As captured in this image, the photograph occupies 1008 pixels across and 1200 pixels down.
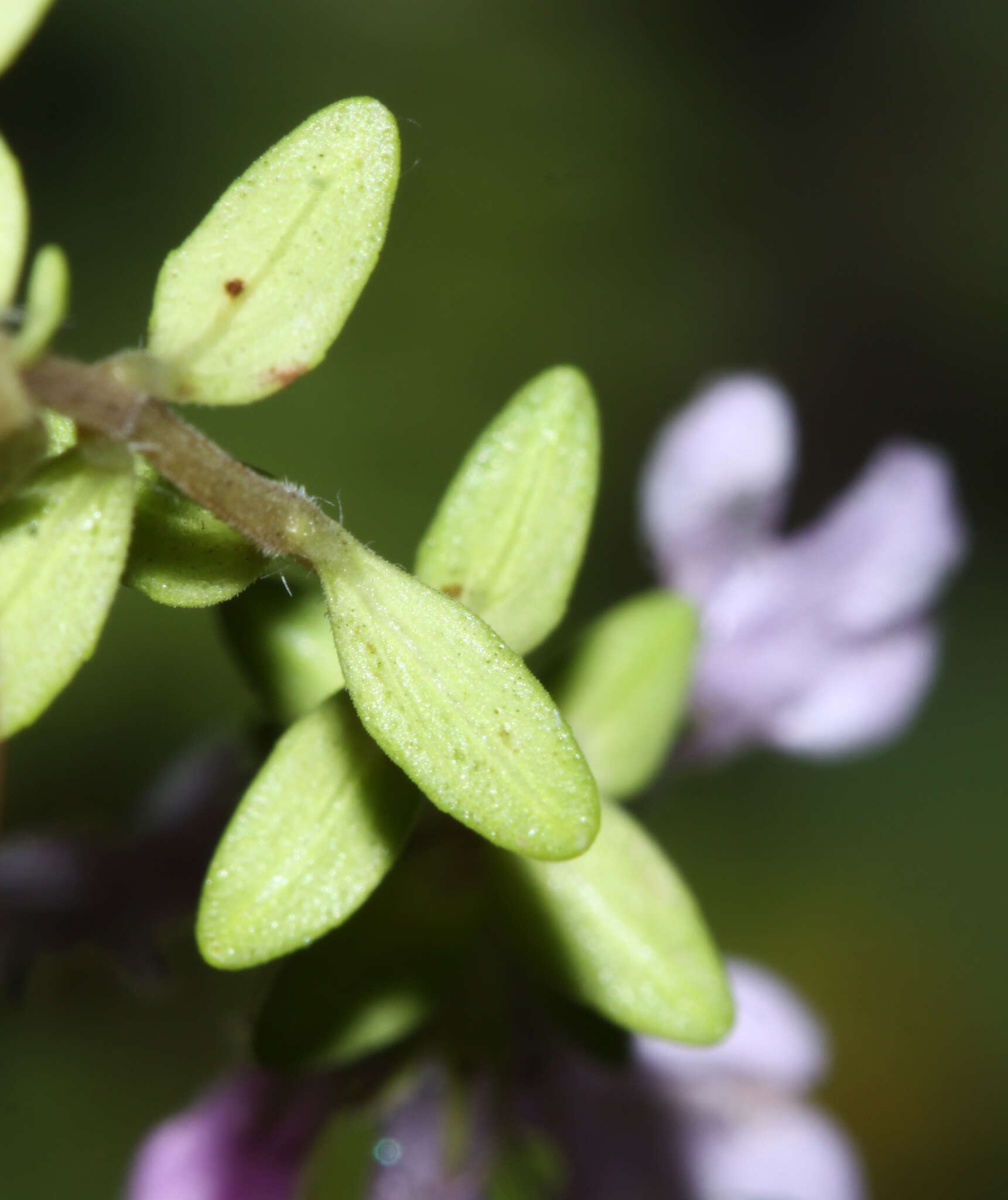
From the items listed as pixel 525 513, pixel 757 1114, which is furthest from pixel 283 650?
pixel 757 1114

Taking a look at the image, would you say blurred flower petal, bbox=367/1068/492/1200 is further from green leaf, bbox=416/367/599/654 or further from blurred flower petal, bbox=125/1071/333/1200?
green leaf, bbox=416/367/599/654

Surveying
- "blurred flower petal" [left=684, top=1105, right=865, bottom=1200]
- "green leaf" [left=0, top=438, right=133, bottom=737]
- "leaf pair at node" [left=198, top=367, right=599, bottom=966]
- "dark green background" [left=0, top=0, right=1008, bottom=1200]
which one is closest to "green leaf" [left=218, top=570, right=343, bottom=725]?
"leaf pair at node" [left=198, top=367, right=599, bottom=966]

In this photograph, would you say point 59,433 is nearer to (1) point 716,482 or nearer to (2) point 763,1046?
(1) point 716,482

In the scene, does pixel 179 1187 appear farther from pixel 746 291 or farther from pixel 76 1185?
pixel 746 291

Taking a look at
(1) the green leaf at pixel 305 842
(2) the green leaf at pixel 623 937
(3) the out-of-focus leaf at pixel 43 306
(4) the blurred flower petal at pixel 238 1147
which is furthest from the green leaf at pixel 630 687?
(3) the out-of-focus leaf at pixel 43 306

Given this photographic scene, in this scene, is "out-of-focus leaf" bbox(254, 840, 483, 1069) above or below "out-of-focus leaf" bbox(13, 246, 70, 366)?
below
